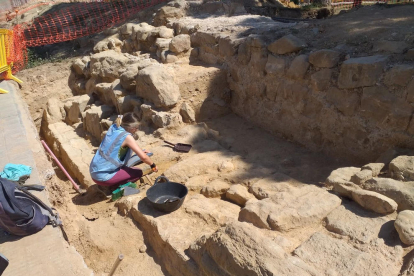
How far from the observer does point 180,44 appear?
251 inches

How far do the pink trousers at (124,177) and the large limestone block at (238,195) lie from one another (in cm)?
134

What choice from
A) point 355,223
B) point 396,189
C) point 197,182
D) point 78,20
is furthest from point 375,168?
point 78,20

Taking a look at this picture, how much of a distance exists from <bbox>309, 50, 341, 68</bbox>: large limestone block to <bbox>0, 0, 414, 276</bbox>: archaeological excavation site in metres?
0.02

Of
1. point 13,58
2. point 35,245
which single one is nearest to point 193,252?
point 35,245

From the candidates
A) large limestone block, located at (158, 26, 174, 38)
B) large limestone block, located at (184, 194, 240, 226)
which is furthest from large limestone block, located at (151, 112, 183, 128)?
large limestone block, located at (158, 26, 174, 38)

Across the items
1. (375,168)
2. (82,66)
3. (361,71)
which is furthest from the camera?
(82,66)

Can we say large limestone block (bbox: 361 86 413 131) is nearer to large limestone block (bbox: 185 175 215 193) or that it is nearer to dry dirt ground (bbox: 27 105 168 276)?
large limestone block (bbox: 185 175 215 193)

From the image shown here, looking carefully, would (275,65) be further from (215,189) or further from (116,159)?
(116,159)

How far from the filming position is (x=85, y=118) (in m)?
6.53

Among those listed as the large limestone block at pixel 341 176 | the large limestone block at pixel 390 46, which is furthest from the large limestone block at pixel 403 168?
the large limestone block at pixel 390 46

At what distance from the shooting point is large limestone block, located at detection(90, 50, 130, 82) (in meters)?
6.88

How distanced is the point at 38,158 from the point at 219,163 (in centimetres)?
215

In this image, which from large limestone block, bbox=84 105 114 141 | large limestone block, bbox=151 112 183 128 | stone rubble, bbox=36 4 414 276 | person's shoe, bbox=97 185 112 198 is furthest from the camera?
large limestone block, bbox=84 105 114 141

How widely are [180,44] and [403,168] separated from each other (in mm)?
4339
